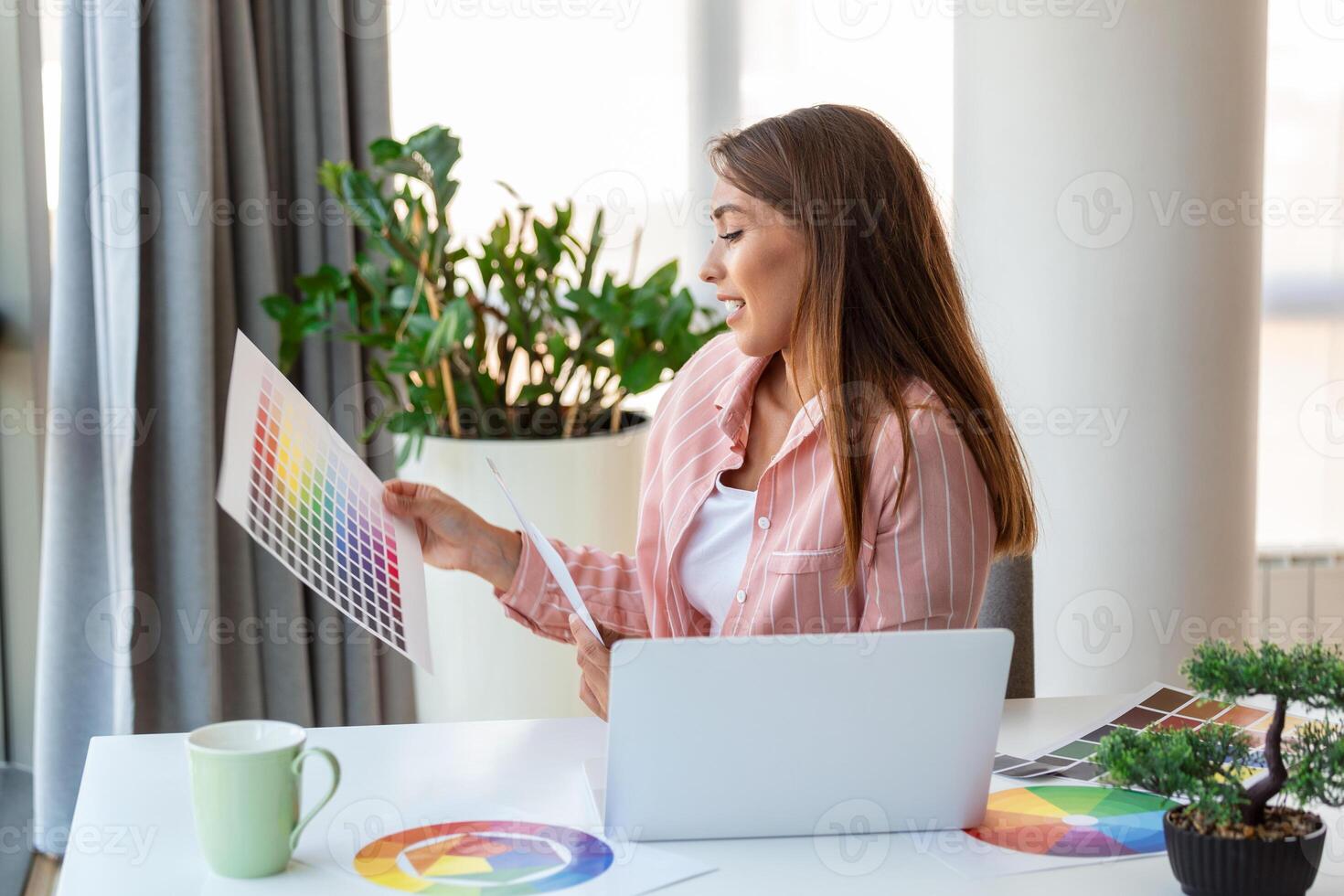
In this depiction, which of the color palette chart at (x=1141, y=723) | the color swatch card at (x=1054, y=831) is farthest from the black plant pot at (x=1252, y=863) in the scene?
the color palette chart at (x=1141, y=723)

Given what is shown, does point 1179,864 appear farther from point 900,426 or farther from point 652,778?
point 900,426

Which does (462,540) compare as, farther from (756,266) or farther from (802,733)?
(802,733)

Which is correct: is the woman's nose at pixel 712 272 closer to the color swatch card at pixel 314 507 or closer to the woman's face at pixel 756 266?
the woman's face at pixel 756 266

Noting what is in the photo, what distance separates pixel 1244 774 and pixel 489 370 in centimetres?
194

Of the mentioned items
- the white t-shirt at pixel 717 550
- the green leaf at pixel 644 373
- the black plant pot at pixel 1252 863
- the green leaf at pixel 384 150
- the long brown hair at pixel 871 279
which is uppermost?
the green leaf at pixel 384 150

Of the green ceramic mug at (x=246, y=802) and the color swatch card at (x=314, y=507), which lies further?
the color swatch card at (x=314, y=507)

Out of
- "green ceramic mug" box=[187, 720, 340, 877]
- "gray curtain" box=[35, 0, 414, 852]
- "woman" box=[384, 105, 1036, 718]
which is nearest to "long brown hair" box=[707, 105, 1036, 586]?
Answer: "woman" box=[384, 105, 1036, 718]

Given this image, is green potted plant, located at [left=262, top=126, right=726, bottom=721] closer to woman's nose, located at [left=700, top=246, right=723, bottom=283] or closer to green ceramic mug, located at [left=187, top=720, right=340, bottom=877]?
woman's nose, located at [left=700, top=246, right=723, bottom=283]

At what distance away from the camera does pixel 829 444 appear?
149 centimetres

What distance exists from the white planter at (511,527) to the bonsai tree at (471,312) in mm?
85

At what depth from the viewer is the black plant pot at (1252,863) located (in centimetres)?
95

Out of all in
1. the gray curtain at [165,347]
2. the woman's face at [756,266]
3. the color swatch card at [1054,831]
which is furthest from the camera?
the gray curtain at [165,347]

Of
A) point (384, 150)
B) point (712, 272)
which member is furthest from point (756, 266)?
point (384, 150)

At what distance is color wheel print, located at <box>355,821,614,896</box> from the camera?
102 cm
